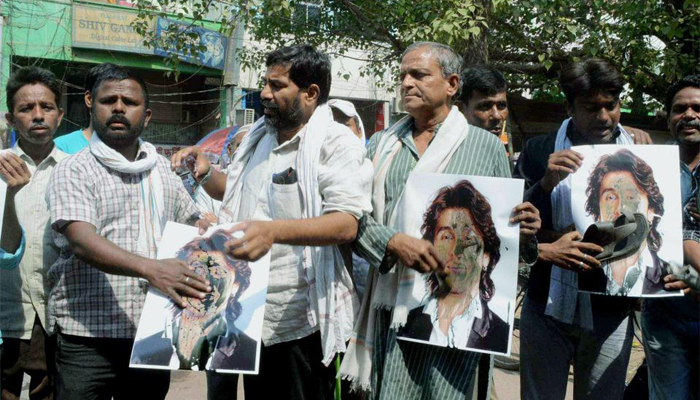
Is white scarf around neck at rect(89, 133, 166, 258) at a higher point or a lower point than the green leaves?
lower

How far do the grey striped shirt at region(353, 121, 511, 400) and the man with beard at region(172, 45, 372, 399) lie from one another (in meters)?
0.11

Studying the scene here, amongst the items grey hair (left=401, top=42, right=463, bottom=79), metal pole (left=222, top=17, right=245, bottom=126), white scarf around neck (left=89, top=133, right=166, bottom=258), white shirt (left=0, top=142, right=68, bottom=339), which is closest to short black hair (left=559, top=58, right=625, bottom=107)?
grey hair (left=401, top=42, right=463, bottom=79)

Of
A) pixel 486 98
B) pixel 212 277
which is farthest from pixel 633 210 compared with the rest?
pixel 212 277

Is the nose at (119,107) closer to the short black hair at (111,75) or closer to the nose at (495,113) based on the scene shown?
the short black hair at (111,75)

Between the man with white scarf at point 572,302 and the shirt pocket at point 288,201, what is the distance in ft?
3.17

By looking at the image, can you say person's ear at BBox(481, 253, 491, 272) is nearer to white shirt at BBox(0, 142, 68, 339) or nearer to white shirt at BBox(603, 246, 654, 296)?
white shirt at BBox(603, 246, 654, 296)

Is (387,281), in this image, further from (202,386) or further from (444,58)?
(202,386)

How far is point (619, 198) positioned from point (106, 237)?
1944 mm

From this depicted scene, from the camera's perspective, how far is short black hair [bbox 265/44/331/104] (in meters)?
2.85

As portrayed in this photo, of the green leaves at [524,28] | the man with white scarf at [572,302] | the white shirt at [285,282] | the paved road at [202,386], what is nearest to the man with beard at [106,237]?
the white shirt at [285,282]

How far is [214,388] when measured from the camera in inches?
Result: 118

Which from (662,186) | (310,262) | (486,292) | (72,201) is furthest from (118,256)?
(662,186)

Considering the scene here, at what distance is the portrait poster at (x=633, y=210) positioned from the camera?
2.75m

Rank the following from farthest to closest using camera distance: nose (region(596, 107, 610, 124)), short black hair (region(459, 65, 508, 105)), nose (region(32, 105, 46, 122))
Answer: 1. short black hair (region(459, 65, 508, 105))
2. nose (region(32, 105, 46, 122))
3. nose (region(596, 107, 610, 124))
